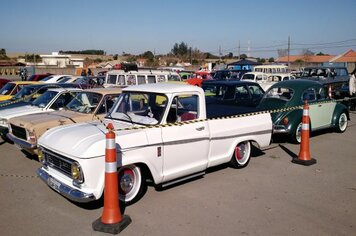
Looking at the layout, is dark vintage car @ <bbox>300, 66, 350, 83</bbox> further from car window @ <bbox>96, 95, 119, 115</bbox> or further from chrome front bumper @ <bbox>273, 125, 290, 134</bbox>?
car window @ <bbox>96, 95, 119, 115</bbox>

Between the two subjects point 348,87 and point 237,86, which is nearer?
point 237,86

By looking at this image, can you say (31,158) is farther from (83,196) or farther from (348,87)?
(348,87)

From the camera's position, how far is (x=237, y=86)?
11.4 meters

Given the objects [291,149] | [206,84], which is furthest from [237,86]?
[291,149]

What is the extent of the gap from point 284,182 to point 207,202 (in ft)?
5.78

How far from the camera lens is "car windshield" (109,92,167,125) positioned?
5656 mm

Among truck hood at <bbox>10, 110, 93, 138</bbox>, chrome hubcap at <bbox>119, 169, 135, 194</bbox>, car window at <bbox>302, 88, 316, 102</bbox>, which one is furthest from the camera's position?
car window at <bbox>302, 88, 316, 102</bbox>

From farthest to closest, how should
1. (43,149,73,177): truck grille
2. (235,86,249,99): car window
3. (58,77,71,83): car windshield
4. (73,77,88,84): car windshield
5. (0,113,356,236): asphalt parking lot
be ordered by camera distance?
(58,77,71,83): car windshield → (73,77,88,84): car windshield → (235,86,249,99): car window → (43,149,73,177): truck grille → (0,113,356,236): asphalt parking lot

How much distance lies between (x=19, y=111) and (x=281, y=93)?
7392 millimetres

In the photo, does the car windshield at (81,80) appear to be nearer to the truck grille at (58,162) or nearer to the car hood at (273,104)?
the car hood at (273,104)

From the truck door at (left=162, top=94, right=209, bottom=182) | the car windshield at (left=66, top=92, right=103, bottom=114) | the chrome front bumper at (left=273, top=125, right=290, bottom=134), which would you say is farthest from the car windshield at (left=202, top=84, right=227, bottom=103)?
the truck door at (left=162, top=94, right=209, bottom=182)

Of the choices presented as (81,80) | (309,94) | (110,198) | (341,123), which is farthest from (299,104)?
(81,80)

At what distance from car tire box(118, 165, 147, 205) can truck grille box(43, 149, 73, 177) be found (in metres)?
0.73

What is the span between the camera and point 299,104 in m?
9.73
